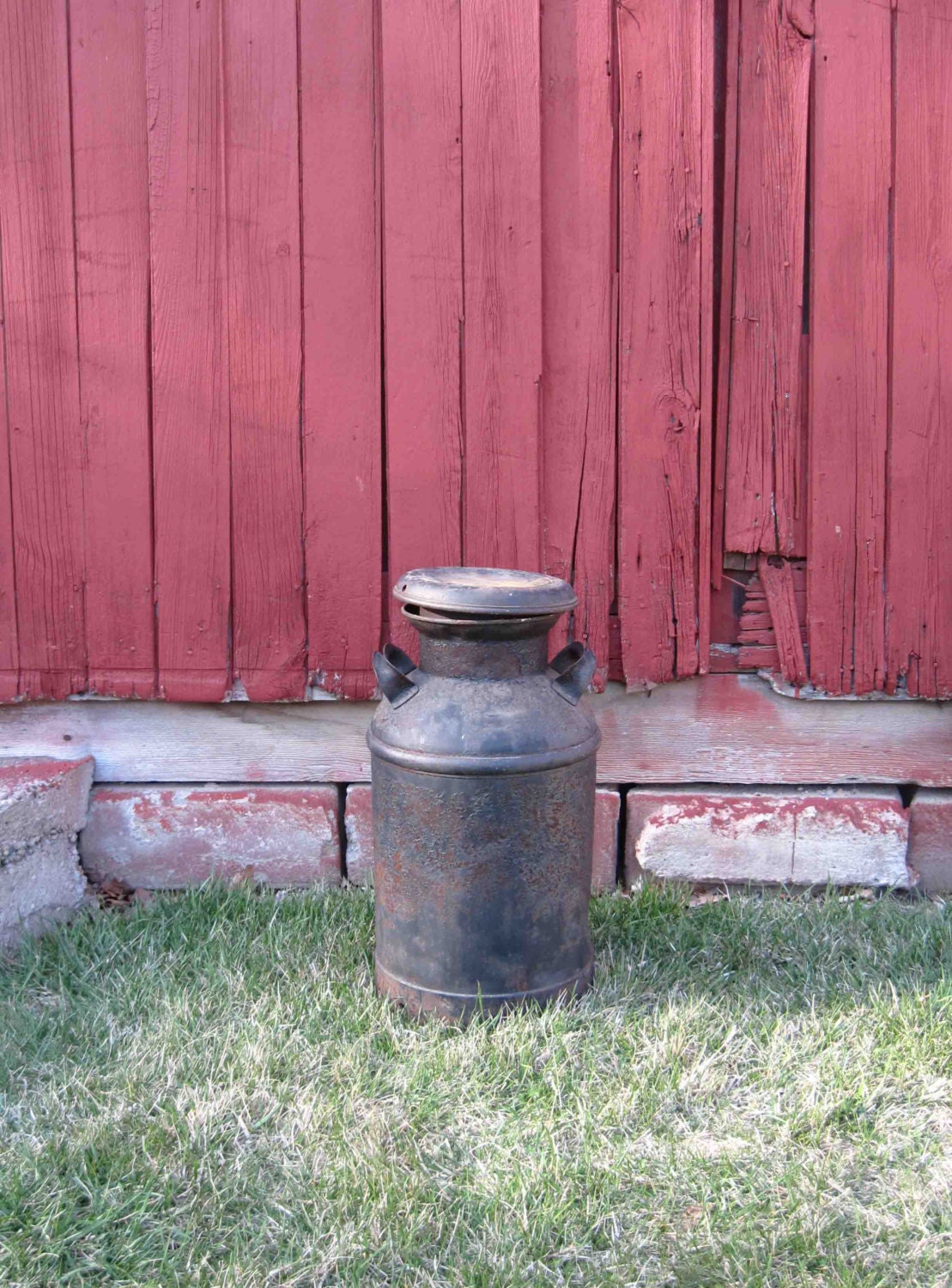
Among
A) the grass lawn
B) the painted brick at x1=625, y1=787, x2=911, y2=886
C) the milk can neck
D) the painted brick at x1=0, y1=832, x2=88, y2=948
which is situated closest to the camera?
the grass lawn

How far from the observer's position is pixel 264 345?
11.0ft

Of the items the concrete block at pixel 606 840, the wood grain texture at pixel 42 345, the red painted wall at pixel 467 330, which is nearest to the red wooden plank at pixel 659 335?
the red painted wall at pixel 467 330

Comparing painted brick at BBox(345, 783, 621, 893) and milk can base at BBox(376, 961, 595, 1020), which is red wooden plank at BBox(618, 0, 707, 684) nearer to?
painted brick at BBox(345, 783, 621, 893)

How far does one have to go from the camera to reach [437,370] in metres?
3.36

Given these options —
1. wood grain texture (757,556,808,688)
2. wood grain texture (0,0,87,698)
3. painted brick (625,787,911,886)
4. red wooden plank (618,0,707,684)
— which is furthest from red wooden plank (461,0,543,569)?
wood grain texture (0,0,87,698)

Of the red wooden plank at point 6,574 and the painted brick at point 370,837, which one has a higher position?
the red wooden plank at point 6,574

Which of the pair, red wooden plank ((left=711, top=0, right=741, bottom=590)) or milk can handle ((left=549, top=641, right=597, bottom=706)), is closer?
milk can handle ((left=549, top=641, right=597, bottom=706))

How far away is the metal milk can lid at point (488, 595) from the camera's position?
267cm

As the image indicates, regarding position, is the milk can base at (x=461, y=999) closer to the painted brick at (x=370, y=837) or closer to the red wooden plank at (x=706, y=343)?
the painted brick at (x=370, y=837)

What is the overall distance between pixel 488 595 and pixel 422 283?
116cm

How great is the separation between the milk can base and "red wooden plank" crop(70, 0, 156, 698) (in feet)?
4.14

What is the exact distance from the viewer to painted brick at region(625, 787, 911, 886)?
11.5ft

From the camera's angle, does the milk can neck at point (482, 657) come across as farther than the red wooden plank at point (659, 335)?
No

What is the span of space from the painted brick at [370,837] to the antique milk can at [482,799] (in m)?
0.66
